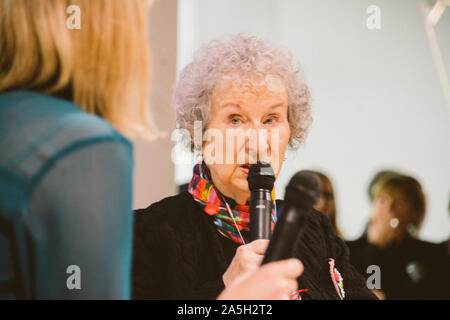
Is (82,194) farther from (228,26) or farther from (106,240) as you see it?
(228,26)

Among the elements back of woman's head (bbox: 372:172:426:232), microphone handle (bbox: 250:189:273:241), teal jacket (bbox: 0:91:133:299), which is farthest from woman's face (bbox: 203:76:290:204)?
teal jacket (bbox: 0:91:133:299)

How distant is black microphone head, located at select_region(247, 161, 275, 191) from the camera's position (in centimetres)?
105

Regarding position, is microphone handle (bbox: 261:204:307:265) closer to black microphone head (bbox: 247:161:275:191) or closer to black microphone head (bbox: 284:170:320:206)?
black microphone head (bbox: 284:170:320:206)

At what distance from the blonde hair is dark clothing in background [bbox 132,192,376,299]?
0.49 m

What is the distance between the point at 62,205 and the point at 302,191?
369mm

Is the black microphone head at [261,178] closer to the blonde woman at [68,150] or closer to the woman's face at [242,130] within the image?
the woman's face at [242,130]

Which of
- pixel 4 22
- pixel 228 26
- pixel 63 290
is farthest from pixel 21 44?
pixel 228 26

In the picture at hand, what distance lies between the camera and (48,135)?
0.64 metres

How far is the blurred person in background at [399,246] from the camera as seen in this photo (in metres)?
1.44

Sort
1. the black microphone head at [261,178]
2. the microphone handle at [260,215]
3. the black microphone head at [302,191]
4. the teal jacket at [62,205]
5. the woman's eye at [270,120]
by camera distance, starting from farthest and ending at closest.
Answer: the woman's eye at [270,120]
the black microphone head at [261,178]
the microphone handle at [260,215]
the black microphone head at [302,191]
the teal jacket at [62,205]

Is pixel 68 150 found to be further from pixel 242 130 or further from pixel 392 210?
pixel 392 210

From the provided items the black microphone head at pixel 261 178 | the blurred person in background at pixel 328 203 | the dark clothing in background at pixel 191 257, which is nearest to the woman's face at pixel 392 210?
the blurred person in background at pixel 328 203

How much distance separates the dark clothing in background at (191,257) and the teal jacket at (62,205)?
1.40 feet

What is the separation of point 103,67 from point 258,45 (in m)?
0.71
